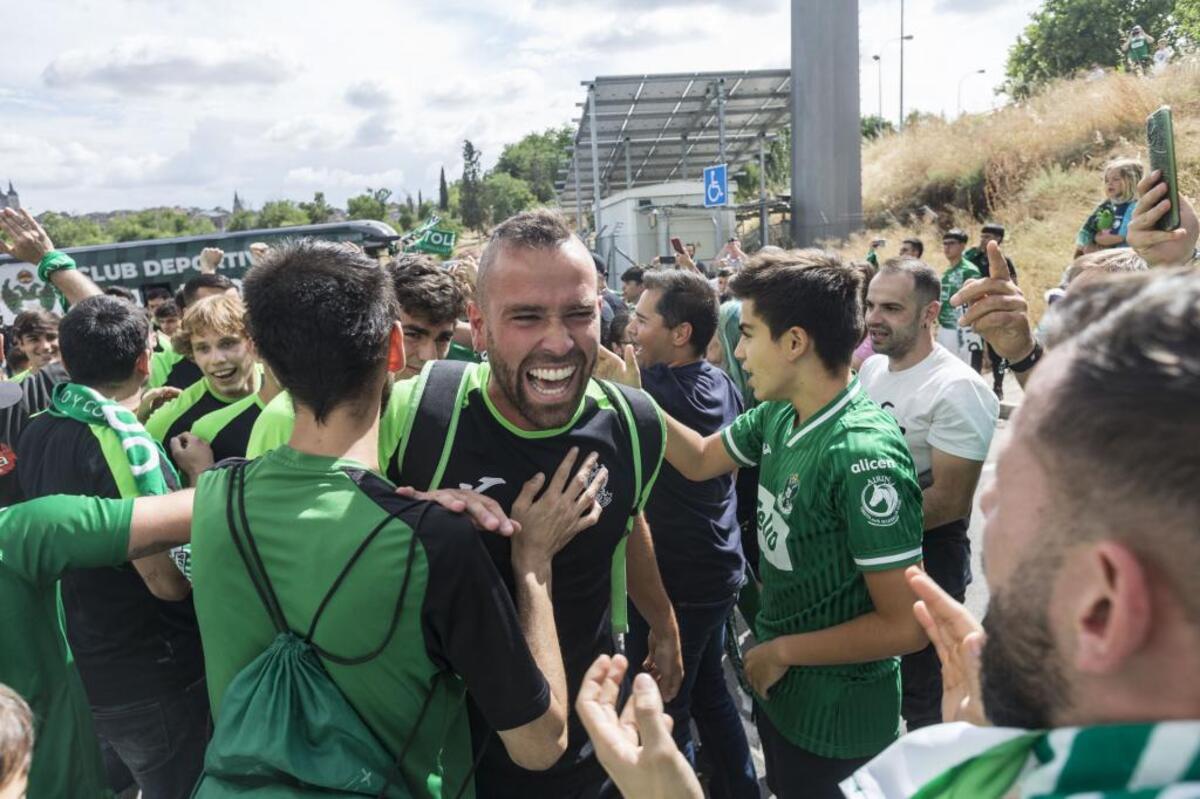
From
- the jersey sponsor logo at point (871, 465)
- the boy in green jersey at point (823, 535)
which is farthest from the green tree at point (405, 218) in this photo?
the jersey sponsor logo at point (871, 465)

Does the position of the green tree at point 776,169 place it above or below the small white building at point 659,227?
above

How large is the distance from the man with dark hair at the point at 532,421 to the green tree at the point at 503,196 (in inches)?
3419

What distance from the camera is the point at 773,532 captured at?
2.60 m

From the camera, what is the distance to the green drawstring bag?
141 cm

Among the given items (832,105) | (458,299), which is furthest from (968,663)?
(832,105)

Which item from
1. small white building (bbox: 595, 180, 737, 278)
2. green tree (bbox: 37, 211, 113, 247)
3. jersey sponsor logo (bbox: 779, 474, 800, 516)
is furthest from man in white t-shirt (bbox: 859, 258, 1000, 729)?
green tree (bbox: 37, 211, 113, 247)

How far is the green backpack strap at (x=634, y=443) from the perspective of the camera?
229 centimetres

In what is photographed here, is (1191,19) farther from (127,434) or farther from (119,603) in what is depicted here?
(119,603)

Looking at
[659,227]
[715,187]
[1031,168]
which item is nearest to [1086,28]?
[1031,168]

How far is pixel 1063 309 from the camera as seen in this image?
995 mm

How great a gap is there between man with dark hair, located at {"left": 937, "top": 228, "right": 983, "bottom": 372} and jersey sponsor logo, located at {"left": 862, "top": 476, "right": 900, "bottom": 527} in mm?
8104

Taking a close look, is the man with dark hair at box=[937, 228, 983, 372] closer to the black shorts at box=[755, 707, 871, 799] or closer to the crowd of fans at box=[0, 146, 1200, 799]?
the crowd of fans at box=[0, 146, 1200, 799]

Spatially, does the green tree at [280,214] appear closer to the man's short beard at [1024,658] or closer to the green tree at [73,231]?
the green tree at [73,231]

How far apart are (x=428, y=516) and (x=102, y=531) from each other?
89 centimetres
